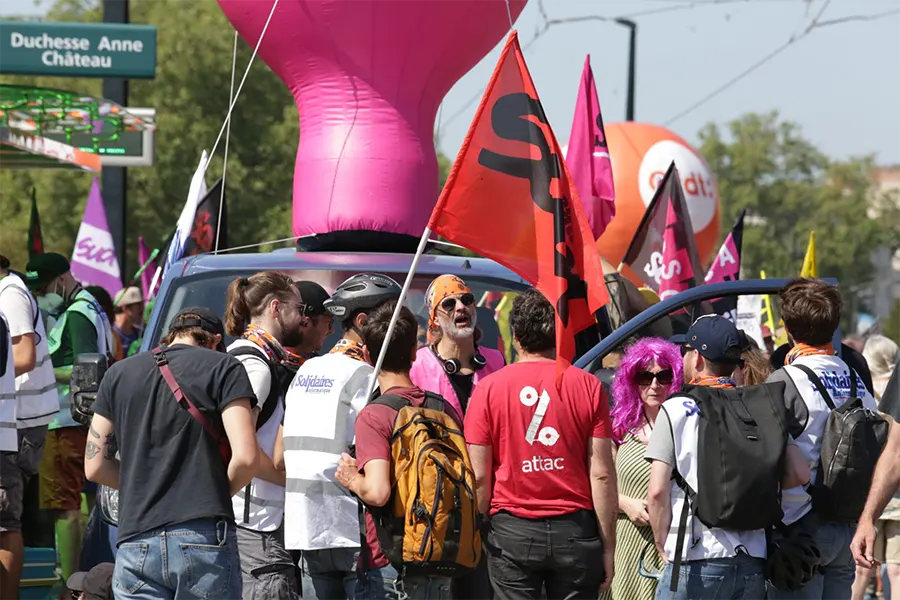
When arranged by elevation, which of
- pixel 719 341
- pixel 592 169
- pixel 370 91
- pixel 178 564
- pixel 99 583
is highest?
pixel 370 91

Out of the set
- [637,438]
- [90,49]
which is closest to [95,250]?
[90,49]

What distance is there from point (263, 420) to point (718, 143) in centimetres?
6893

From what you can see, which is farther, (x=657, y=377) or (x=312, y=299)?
(x=657, y=377)

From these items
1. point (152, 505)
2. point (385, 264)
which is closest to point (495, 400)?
Result: point (152, 505)

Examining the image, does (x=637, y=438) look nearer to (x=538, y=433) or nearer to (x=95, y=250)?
(x=538, y=433)

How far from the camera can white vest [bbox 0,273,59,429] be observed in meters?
7.73

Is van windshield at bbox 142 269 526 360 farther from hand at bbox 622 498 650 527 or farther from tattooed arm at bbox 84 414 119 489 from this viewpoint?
tattooed arm at bbox 84 414 119 489

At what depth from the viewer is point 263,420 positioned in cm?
572

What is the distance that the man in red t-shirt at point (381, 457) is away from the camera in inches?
198

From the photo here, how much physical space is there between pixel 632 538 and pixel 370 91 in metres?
4.31

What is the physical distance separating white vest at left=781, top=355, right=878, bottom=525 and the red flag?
6.13 meters

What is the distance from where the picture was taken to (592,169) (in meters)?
13.1

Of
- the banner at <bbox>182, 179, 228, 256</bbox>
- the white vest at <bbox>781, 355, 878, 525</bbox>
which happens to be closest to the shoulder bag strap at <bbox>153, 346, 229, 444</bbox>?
the white vest at <bbox>781, 355, 878, 525</bbox>

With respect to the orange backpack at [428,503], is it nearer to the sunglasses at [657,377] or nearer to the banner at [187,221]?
the sunglasses at [657,377]
